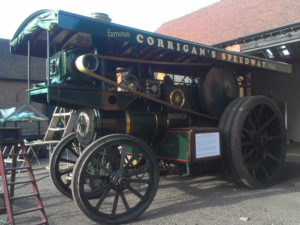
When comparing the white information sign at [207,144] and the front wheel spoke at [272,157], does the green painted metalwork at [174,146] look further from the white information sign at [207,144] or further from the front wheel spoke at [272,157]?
the front wheel spoke at [272,157]

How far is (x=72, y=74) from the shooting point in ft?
12.4

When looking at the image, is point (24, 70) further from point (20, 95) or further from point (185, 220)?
point (185, 220)

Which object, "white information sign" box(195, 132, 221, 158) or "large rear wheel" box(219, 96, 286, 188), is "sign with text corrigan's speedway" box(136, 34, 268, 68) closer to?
"large rear wheel" box(219, 96, 286, 188)

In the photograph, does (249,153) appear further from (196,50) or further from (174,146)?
(196,50)

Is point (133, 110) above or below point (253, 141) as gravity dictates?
above

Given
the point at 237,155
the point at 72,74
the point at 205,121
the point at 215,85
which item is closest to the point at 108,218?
the point at 72,74

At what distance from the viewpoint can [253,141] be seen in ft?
15.9

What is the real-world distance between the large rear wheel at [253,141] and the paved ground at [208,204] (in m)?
0.27

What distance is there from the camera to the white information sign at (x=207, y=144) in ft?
13.3

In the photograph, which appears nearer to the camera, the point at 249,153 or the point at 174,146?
the point at 174,146

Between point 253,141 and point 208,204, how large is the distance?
1455 millimetres

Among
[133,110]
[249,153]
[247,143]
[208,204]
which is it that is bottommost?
[208,204]

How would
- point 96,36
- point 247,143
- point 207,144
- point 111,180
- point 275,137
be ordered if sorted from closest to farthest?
1. point 111,180
2. point 96,36
3. point 207,144
4. point 247,143
5. point 275,137

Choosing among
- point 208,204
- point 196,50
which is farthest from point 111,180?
point 196,50
